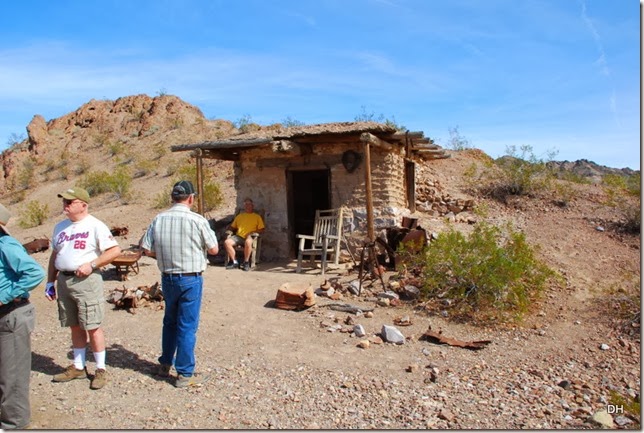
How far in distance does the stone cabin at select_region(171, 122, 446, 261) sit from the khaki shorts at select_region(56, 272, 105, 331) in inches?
209

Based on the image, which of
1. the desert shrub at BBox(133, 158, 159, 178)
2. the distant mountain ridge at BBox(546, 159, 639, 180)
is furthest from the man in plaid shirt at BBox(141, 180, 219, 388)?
the distant mountain ridge at BBox(546, 159, 639, 180)

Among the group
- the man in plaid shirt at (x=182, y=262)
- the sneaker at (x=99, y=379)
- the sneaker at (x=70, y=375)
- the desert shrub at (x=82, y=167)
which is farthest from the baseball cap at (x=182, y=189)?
the desert shrub at (x=82, y=167)

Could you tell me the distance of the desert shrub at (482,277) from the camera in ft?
20.7

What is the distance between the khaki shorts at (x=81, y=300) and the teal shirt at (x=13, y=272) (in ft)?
1.70

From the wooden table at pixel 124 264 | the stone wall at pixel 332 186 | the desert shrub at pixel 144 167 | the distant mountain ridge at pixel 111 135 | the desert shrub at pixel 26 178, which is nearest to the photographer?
the wooden table at pixel 124 264

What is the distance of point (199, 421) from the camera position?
11.4 ft

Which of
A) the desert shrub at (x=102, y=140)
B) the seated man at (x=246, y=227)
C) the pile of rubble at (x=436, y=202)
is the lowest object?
the seated man at (x=246, y=227)

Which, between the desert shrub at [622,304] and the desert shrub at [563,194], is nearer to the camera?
the desert shrub at [622,304]

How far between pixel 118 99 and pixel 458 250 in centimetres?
2549

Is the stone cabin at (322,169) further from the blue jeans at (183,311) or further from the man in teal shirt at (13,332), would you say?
the man in teal shirt at (13,332)

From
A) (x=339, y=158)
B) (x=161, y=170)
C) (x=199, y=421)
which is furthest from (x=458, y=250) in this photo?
(x=161, y=170)

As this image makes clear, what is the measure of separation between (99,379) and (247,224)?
18.5 feet

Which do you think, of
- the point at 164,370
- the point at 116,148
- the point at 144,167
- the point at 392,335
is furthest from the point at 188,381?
the point at 116,148

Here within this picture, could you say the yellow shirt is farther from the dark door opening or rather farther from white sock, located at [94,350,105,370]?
white sock, located at [94,350,105,370]
